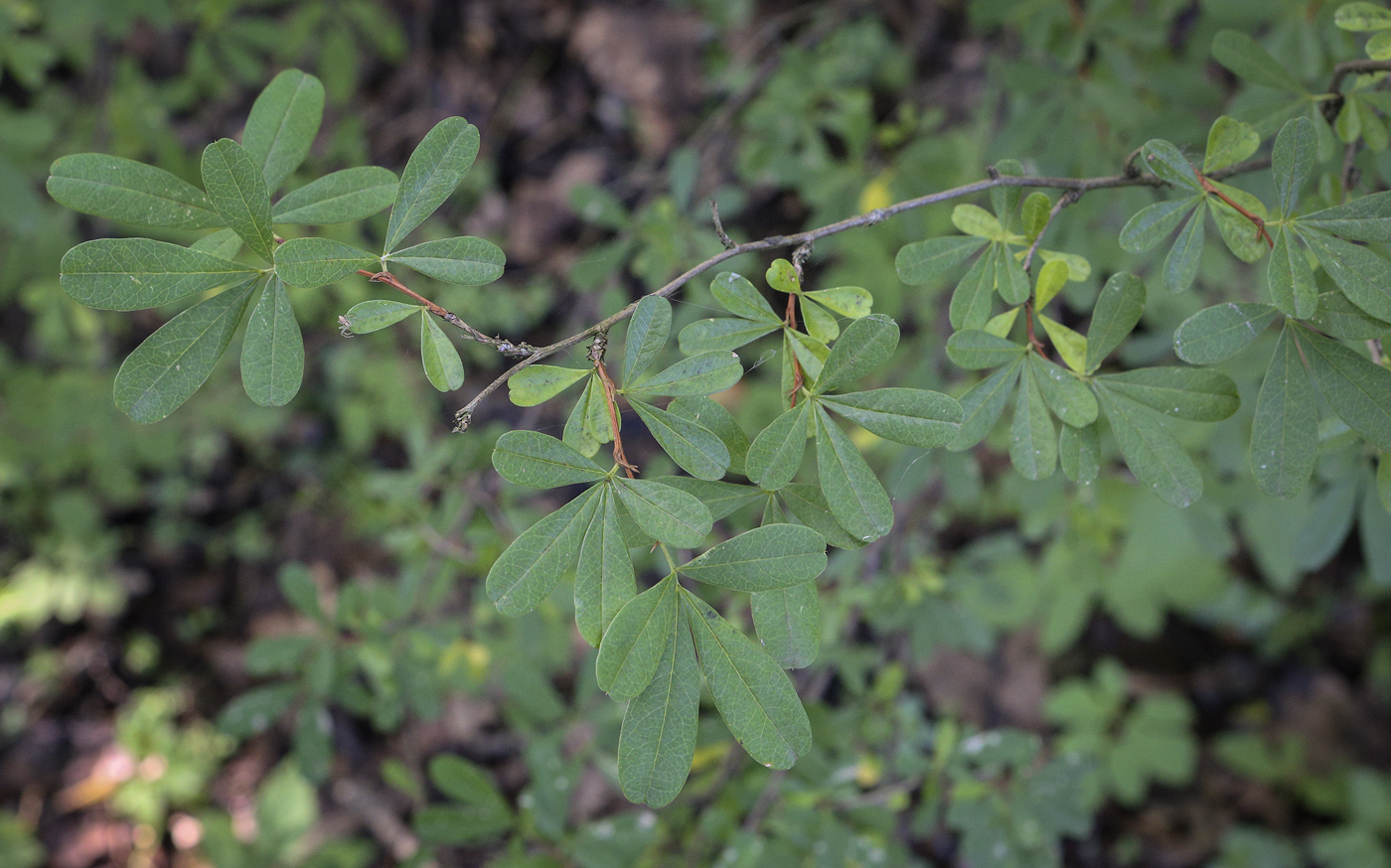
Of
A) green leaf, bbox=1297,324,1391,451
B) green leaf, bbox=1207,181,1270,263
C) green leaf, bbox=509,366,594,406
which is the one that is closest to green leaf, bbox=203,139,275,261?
green leaf, bbox=509,366,594,406

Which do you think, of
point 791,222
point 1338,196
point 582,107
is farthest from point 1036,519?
point 582,107

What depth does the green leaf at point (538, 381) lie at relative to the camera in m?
0.84

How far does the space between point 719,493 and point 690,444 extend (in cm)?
10

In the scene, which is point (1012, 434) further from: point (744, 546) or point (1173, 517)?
point (1173, 517)

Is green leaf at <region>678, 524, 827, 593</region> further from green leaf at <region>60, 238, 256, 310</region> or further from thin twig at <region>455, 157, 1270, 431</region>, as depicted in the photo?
green leaf at <region>60, 238, 256, 310</region>

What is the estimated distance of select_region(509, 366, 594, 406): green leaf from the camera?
841mm

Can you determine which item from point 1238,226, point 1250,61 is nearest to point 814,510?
point 1238,226

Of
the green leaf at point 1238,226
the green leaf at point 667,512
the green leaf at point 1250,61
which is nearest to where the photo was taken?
the green leaf at point 667,512

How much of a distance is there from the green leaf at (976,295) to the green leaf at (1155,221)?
0.15 m

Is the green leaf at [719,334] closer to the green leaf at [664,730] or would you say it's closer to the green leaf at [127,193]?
the green leaf at [664,730]

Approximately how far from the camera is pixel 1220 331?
876mm

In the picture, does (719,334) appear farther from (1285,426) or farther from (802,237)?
(1285,426)

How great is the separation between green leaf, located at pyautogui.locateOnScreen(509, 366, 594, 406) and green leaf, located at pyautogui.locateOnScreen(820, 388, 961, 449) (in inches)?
11.2

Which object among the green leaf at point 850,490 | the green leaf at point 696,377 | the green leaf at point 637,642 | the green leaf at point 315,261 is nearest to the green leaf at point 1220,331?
the green leaf at point 850,490
